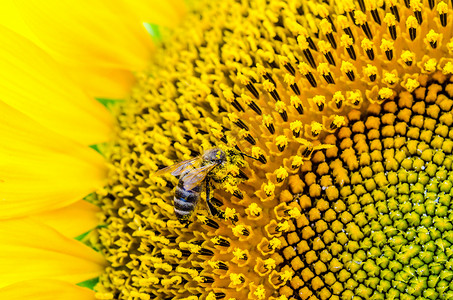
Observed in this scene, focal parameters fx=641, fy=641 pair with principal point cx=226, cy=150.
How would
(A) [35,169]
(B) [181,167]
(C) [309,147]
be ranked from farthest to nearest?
(A) [35,169] → (B) [181,167] → (C) [309,147]

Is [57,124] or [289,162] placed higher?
[57,124]

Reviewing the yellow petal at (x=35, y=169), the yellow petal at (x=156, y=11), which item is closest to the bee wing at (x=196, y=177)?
the yellow petal at (x=35, y=169)

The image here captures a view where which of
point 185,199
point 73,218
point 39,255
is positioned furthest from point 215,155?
point 39,255

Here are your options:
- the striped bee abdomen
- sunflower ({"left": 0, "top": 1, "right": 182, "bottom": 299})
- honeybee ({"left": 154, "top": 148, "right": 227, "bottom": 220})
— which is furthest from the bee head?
sunflower ({"left": 0, "top": 1, "right": 182, "bottom": 299})

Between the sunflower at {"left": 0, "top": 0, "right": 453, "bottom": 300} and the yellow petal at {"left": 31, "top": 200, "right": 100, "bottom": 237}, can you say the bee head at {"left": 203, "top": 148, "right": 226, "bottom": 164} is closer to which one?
the sunflower at {"left": 0, "top": 0, "right": 453, "bottom": 300}

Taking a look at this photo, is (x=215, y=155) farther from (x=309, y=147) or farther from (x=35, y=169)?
(x=35, y=169)

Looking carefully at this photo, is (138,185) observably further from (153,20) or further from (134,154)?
(153,20)

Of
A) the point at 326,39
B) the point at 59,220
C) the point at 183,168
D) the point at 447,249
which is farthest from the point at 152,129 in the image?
the point at 447,249
